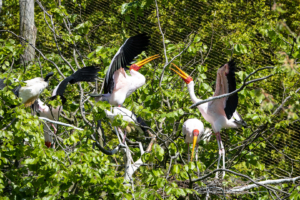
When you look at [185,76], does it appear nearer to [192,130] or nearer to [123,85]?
[192,130]

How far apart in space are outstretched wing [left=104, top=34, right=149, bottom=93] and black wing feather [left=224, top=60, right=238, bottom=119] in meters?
0.89

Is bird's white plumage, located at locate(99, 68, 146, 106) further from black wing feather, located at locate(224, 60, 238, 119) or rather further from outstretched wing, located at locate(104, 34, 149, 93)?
black wing feather, located at locate(224, 60, 238, 119)

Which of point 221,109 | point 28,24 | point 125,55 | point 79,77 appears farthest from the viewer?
point 28,24

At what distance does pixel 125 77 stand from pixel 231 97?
1137 millimetres

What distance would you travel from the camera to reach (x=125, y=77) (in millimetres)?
4383

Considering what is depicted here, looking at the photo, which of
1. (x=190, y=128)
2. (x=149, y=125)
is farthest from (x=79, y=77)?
(x=190, y=128)

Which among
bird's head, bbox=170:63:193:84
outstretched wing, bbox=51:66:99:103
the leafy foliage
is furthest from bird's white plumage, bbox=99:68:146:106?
bird's head, bbox=170:63:193:84

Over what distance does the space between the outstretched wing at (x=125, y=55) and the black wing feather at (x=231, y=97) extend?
89cm

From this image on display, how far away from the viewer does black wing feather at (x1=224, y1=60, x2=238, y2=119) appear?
13.3ft

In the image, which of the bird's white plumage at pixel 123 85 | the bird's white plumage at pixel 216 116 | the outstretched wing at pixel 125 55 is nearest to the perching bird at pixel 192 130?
the bird's white plumage at pixel 216 116

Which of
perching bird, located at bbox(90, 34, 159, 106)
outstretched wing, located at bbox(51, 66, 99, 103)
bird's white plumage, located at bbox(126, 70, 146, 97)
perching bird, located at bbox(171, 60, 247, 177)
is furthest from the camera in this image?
bird's white plumage, located at bbox(126, 70, 146, 97)

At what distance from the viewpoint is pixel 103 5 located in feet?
23.6

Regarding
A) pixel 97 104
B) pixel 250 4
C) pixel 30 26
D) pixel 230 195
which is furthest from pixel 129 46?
pixel 250 4

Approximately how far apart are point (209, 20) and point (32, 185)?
561 cm
